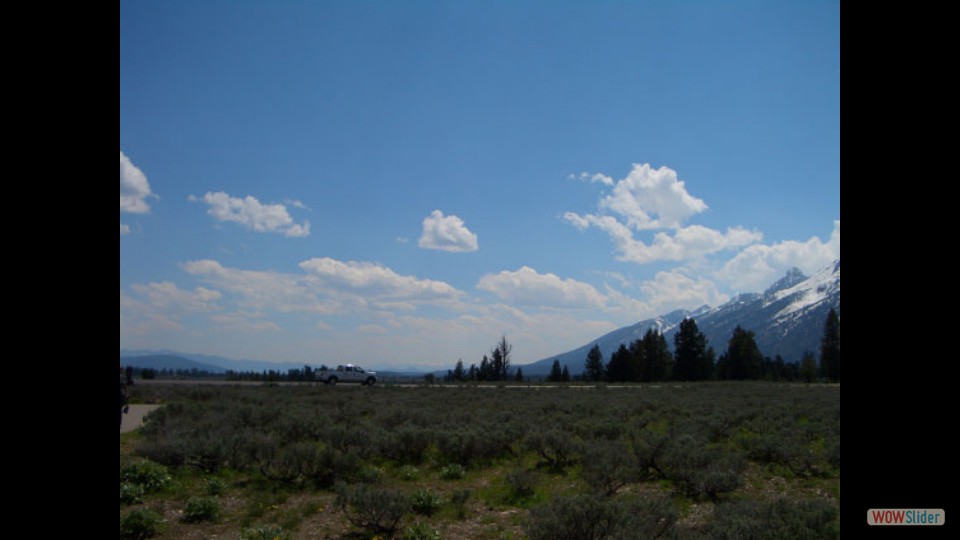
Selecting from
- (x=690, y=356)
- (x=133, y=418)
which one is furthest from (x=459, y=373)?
(x=133, y=418)

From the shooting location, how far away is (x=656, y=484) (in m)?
11.6

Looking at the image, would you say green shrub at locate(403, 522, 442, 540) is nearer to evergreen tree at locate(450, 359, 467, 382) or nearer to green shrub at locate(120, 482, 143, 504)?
green shrub at locate(120, 482, 143, 504)

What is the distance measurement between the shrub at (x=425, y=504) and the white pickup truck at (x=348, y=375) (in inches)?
1527

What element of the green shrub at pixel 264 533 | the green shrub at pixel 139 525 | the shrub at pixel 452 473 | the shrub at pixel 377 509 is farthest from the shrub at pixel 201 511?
the shrub at pixel 452 473

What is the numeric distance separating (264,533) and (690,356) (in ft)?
260

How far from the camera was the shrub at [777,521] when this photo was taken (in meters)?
6.34

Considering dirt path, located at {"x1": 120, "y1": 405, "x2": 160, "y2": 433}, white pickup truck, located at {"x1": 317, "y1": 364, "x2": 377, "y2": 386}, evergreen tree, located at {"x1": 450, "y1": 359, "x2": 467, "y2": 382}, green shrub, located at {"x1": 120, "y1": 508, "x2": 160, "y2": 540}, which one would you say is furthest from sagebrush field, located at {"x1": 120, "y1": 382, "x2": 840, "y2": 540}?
evergreen tree, located at {"x1": 450, "y1": 359, "x2": 467, "y2": 382}

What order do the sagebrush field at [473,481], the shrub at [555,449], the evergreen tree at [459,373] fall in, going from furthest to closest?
the evergreen tree at [459,373]
the shrub at [555,449]
the sagebrush field at [473,481]

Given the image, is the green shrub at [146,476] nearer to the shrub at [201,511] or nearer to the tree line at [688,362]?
the shrub at [201,511]

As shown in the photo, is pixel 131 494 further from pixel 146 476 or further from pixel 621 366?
pixel 621 366

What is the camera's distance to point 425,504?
950 centimetres

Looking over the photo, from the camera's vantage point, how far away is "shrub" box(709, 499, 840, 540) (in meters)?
6.34

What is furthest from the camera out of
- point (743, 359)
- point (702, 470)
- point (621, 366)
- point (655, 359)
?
point (621, 366)
